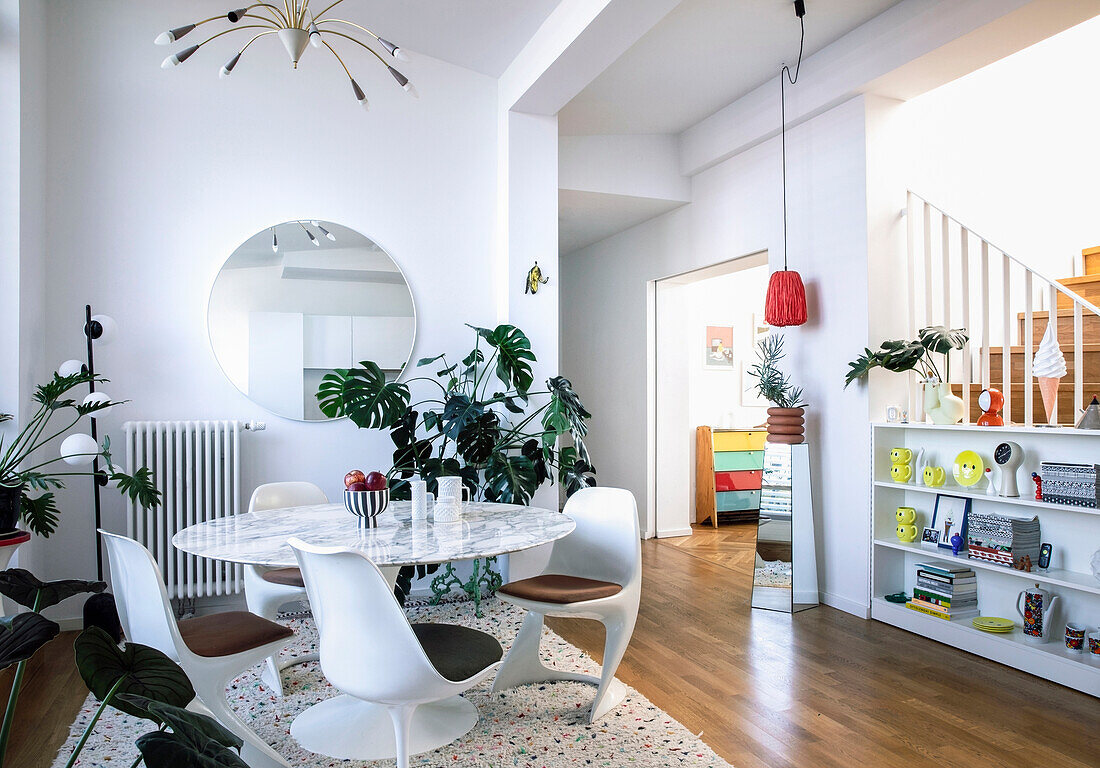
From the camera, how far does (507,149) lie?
4.20 meters

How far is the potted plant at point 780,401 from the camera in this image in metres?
3.94

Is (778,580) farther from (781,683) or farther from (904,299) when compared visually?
(904,299)

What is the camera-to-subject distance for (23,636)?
2.95 ft

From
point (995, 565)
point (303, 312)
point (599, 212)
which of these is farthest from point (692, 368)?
point (303, 312)

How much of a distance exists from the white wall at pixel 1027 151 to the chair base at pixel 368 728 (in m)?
3.66

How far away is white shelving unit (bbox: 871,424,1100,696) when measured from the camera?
9.57 ft

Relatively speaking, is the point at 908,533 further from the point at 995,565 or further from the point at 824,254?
the point at 824,254

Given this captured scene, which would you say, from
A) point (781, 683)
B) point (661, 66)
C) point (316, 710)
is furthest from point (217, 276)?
point (781, 683)

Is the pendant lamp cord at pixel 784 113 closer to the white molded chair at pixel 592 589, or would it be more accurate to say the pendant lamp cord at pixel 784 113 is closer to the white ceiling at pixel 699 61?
the white ceiling at pixel 699 61

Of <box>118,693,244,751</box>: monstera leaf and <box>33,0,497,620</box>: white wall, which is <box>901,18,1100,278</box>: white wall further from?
<box>118,693,244,751</box>: monstera leaf

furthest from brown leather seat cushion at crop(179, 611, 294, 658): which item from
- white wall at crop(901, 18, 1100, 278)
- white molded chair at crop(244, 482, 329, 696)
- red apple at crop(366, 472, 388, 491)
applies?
white wall at crop(901, 18, 1100, 278)

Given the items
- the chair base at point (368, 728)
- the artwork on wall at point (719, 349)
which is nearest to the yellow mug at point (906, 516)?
the chair base at point (368, 728)

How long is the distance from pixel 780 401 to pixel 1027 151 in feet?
7.37

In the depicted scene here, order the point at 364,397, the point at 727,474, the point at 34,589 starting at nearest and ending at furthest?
the point at 34,589 → the point at 364,397 → the point at 727,474
